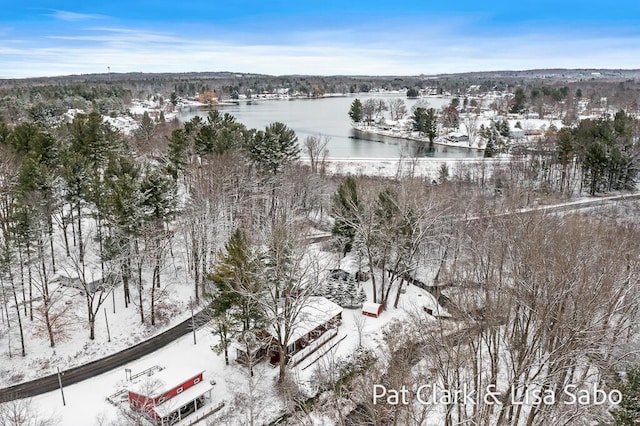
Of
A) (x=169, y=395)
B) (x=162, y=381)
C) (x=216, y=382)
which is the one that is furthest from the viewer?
(x=216, y=382)

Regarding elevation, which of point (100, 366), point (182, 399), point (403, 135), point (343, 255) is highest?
point (403, 135)

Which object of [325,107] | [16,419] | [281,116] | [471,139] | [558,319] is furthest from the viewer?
[325,107]

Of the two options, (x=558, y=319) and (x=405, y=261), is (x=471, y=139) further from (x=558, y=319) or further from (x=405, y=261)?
(x=558, y=319)

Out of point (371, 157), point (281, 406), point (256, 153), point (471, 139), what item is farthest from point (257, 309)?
point (471, 139)

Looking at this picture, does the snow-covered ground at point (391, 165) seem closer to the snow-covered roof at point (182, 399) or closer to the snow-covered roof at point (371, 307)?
the snow-covered roof at point (371, 307)

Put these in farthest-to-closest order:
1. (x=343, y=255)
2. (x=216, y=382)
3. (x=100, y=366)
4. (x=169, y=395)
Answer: (x=343, y=255)
(x=100, y=366)
(x=216, y=382)
(x=169, y=395)

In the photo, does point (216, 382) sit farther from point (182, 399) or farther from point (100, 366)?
point (100, 366)

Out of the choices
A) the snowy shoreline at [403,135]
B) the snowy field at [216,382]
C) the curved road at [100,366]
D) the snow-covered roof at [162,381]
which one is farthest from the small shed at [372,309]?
the snowy shoreline at [403,135]

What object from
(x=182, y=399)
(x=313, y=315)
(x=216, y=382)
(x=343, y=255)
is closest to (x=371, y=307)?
(x=313, y=315)
